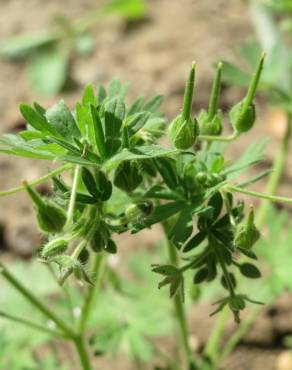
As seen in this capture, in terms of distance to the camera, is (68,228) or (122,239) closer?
(68,228)

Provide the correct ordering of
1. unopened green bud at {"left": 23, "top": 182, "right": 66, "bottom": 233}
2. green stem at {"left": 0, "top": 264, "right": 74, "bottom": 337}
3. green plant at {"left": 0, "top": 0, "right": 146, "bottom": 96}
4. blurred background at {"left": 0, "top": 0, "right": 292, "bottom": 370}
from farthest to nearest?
green plant at {"left": 0, "top": 0, "right": 146, "bottom": 96} < blurred background at {"left": 0, "top": 0, "right": 292, "bottom": 370} < green stem at {"left": 0, "top": 264, "right": 74, "bottom": 337} < unopened green bud at {"left": 23, "top": 182, "right": 66, "bottom": 233}

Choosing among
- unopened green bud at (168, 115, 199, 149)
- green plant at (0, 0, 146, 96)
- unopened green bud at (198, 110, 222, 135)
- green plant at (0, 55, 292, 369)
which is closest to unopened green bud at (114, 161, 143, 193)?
green plant at (0, 55, 292, 369)

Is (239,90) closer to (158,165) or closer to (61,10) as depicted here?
(61,10)

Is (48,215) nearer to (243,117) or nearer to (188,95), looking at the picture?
(188,95)

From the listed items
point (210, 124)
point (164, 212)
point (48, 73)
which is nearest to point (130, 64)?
point (48, 73)

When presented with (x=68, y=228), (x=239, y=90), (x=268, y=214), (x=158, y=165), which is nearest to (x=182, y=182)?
(x=158, y=165)

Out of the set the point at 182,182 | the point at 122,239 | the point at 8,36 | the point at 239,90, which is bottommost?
the point at 122,239

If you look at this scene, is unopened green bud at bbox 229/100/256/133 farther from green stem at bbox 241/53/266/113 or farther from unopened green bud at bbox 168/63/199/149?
unopened green bud at bbox 168/63/199/149
